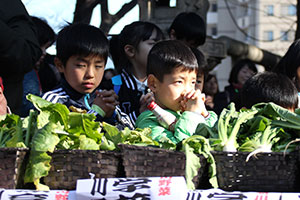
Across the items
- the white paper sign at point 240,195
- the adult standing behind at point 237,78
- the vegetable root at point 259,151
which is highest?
the vegetable root at point 259,151

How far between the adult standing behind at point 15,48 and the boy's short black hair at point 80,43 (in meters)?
0.18

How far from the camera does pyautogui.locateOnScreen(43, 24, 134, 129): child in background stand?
3.46 m

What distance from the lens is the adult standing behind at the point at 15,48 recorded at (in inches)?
133

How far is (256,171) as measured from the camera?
2207 mm

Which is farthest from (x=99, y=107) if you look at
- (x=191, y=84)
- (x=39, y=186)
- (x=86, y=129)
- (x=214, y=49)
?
(x=214, y=49)

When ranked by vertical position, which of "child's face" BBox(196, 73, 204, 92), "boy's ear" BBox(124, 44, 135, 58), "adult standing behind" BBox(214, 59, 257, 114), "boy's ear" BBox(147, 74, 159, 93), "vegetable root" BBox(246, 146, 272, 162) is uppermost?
"boy's ear" BBox(124, 44, 135, 58)

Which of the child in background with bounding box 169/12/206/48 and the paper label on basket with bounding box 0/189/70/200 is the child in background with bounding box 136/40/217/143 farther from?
the child in background with bounding box 169/12/206/48

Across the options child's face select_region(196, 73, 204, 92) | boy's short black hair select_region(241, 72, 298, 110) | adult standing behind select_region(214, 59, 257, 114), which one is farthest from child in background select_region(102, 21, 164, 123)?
adult standing behind select_region(214, 59, 257, 114)

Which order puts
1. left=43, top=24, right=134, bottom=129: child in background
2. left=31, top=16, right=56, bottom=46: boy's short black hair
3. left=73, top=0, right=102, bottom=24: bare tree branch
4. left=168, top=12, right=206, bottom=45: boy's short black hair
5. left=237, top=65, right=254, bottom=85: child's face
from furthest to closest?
left=73, top=0, right=102, bottom=24: bare tree branch → left=237, top=65, right=254, bottom=85: child's face → left=31, top=16, right=56, bottom=46: boy's short black hair → left=168, top=12, right=206, bottom=45: boy's short black hair → left=43, top=24, right=134, bottom=129: child in background

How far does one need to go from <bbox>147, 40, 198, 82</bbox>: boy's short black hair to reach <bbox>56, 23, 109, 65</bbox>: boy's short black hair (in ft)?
1.60

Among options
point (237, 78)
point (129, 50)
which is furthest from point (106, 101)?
point (237, 78)

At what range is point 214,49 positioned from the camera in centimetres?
976

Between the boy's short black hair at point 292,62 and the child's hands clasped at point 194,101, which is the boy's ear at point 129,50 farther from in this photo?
the child's hands clasped at point 194,101

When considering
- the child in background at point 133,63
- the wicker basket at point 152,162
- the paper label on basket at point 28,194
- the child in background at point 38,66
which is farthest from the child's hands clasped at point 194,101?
the child in background at point 38,66
